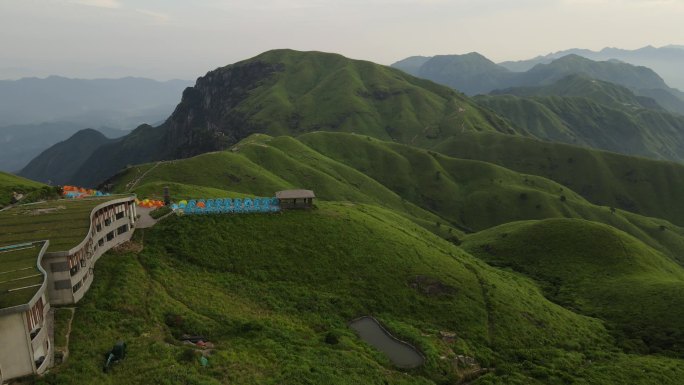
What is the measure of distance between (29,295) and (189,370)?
610 inches

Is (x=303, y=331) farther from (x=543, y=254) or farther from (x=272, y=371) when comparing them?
(x=543, y=254)

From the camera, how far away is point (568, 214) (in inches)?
7534

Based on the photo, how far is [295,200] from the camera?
80.5m

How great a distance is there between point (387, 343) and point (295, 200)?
3553 centimetres

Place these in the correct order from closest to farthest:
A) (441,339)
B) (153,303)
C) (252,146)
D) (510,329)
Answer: (153,303), (441,339), (510,329), (252,146)

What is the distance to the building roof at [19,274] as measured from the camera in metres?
36.2

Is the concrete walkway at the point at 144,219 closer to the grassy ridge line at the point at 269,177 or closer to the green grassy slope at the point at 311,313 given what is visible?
the green grassy slope at the point at 311,313

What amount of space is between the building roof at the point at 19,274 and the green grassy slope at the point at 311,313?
645 centimetres

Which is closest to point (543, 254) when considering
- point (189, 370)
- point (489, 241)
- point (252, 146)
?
point (489, 241)

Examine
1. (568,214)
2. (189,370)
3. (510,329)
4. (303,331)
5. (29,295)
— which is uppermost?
(29,295)

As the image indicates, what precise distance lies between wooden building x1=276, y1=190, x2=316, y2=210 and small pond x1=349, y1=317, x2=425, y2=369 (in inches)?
1148

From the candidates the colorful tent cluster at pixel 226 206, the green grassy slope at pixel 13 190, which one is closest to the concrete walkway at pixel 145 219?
the colorful tent cluster at pixel 226 206

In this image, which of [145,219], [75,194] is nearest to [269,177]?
[75,194]

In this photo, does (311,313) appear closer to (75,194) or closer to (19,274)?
(19,274)
